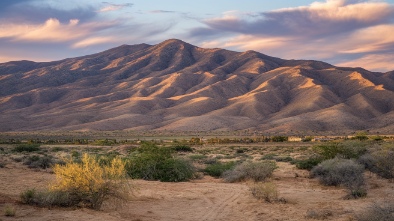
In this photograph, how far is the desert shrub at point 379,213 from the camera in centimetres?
1225

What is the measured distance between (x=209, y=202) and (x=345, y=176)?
23.8ft

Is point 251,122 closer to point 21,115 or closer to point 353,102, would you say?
point 353,102

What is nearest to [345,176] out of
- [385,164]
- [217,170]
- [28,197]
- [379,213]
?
[385,164]

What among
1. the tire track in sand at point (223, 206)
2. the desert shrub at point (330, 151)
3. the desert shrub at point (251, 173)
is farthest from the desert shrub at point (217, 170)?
the desert shrub at point (330, 151)

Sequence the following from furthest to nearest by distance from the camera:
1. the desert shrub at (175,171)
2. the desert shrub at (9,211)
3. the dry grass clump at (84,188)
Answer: the desert shrub at (175,171) → the dry grass clump at (84,188) → the desert shrub at (9,211)

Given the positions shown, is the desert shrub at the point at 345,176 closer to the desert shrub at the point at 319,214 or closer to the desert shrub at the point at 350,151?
the desert shrub at the point at 319,214

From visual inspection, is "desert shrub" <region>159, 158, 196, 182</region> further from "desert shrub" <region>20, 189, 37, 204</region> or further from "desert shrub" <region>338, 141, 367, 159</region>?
"desert shrub" <region>338, 141, 367, 159</region>

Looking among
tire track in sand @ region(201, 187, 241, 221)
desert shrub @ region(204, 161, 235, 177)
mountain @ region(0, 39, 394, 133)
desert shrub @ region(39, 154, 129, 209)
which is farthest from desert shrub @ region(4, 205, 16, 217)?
mountain @ region(0, 39, 394, 133)

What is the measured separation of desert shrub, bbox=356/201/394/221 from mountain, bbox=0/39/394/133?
284 ft

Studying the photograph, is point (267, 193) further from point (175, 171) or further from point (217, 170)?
point (217, 170)

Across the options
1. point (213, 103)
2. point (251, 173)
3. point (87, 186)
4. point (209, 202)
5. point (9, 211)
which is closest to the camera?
point (9, 211)

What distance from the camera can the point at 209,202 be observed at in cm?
1766

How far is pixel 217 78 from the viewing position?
7146 inches

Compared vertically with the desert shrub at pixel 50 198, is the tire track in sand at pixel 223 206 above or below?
below
